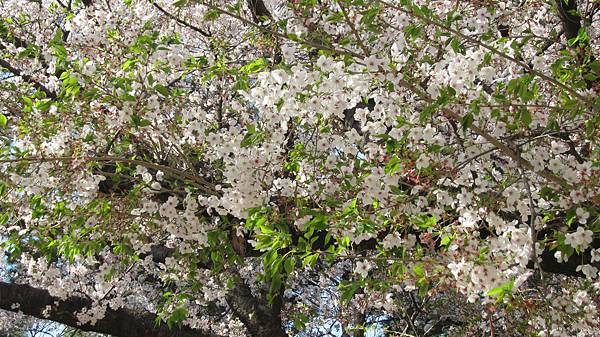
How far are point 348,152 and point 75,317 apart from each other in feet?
11.2

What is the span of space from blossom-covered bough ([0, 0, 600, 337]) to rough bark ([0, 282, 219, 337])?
0.90 metres

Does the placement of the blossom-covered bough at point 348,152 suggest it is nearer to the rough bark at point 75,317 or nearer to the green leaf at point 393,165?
the green leaf at point 393,165

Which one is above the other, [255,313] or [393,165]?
[255,313]

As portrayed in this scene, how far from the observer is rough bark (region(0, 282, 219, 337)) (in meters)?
5.73

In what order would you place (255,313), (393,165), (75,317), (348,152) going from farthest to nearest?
(255,313), (75,317), (348,152), (393,165)

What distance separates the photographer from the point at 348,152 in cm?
405

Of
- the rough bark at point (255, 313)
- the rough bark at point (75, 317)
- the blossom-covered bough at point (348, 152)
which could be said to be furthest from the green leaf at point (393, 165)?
the rough bark at point (75, 317)

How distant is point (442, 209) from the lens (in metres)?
3.77

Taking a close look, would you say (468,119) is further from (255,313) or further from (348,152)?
(255,313)

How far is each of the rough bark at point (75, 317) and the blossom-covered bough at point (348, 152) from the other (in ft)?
2.95

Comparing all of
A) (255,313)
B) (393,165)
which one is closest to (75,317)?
(255,313)

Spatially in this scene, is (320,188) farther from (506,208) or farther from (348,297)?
(506,208)

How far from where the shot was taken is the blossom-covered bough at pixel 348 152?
11.1ft

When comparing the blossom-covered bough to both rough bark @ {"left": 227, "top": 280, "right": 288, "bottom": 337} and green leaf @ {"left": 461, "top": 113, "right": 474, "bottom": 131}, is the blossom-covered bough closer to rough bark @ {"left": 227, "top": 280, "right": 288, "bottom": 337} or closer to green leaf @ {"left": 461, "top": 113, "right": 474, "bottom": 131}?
green leaf @ {"left": 461, "top": 113, "right": 474, "bottom": 131}
